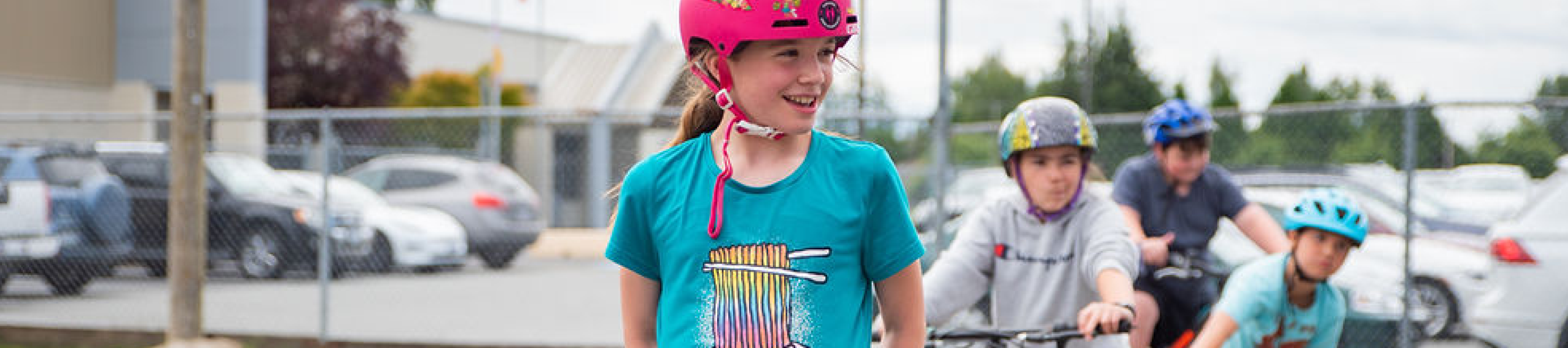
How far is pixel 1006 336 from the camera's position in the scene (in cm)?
297

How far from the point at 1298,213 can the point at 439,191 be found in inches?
498

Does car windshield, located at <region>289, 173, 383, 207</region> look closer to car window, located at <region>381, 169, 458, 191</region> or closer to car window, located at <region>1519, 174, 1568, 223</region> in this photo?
car window, located at <region>381, 169, 458, 191</region>

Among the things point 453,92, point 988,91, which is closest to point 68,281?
point 453,92

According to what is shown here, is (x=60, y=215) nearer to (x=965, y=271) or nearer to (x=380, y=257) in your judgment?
(x=380, y=257)

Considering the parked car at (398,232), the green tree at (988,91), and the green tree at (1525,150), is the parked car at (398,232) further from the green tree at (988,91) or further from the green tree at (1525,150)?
the green tree at (988,91)

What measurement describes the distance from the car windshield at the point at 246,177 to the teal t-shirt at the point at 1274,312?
11.2m

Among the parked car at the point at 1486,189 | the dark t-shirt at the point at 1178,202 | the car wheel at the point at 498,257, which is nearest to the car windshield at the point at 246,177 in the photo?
the car wheel at the point at 498,257

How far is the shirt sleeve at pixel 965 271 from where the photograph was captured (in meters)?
3.41

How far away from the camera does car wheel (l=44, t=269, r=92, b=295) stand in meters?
10.7

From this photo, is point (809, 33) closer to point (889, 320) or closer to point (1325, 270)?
point (889, 320)

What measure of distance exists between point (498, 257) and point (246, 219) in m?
2.68

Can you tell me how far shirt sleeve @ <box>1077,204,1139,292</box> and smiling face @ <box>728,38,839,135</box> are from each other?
5.32ft

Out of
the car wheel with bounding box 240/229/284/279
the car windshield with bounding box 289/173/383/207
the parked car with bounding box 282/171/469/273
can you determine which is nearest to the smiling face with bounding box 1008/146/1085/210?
the parked car with bounding box 282/171/469/273

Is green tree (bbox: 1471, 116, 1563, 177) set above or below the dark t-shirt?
above
